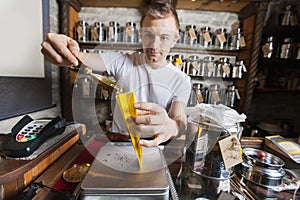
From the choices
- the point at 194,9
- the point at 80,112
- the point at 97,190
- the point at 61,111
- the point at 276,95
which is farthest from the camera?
the point at 276,95

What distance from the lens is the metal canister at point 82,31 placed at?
1.42 meters

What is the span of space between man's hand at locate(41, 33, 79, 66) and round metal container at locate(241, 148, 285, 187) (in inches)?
20.8

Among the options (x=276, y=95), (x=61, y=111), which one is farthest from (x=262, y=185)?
(x=276, y=95)

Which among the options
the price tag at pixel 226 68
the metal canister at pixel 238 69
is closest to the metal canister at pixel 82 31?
→ the price tag at pixel 226 68

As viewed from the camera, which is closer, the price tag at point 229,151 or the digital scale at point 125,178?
the digital scale at point 125,178

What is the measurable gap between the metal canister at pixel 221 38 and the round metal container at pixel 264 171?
47.8 inches

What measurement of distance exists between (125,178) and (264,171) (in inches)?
14.0

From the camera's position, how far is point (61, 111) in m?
1.44

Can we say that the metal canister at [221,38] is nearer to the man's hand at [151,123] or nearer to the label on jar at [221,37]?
the label on jar at [221,37]

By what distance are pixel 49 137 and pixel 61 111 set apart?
3.55ft

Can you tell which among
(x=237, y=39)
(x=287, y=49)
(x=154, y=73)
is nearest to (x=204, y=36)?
(x=237, y=39)

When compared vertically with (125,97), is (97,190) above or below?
below

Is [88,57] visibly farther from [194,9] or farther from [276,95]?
[276,95]

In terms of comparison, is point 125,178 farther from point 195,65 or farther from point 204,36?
point 204,36
